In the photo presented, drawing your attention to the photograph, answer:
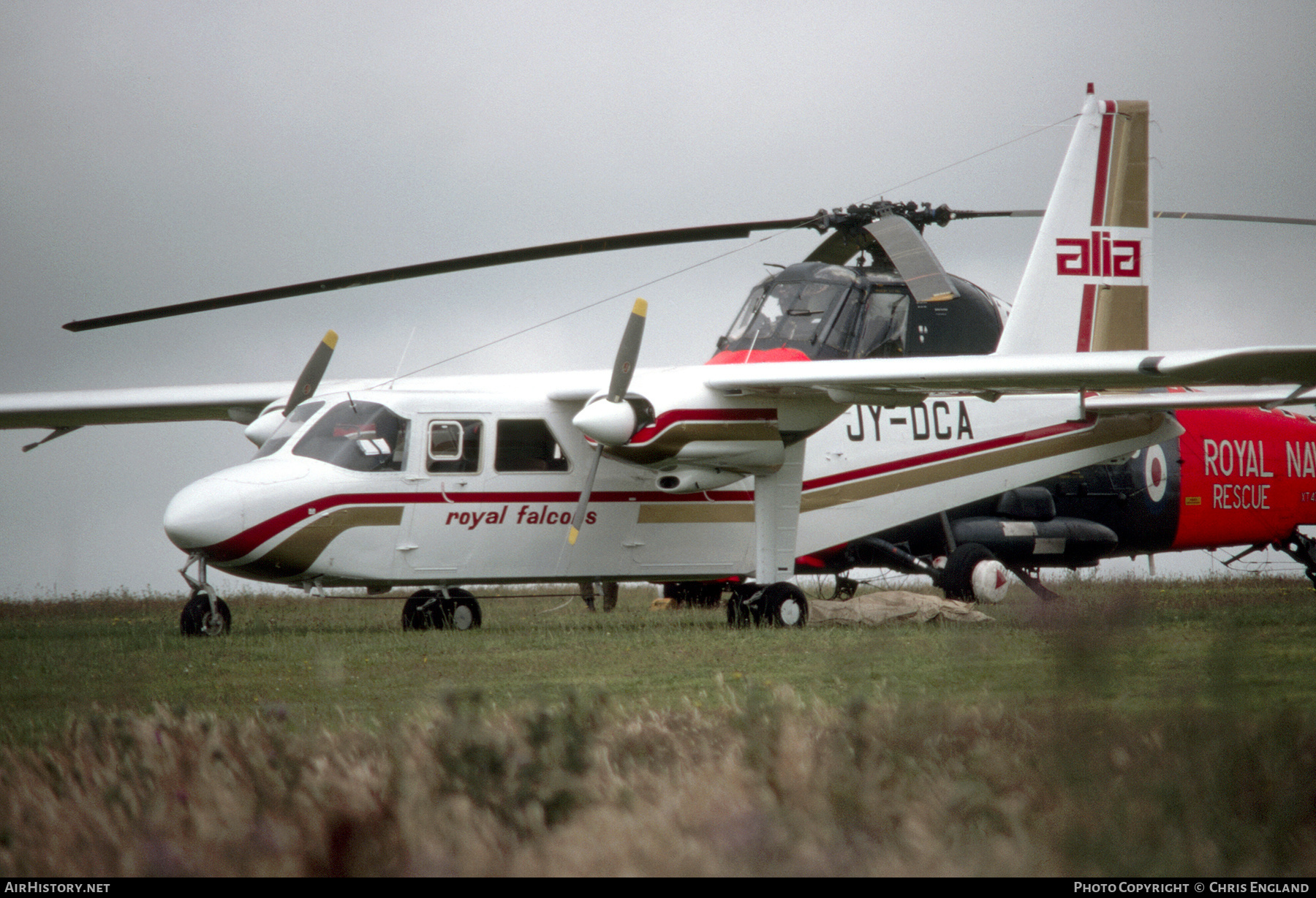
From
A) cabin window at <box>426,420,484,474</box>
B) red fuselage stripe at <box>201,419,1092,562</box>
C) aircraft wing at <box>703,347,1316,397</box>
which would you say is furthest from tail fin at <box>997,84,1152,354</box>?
cabin window at <box>426,420,484,474</box>

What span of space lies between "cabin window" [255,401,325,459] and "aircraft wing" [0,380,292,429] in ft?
7.76

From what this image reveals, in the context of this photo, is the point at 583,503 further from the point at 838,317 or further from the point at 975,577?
the point at 975,577

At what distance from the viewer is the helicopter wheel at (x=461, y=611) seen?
12.9m

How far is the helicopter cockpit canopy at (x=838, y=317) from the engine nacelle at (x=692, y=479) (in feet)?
5.94

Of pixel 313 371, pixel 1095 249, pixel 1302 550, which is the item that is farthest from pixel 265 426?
pixel 1302 550

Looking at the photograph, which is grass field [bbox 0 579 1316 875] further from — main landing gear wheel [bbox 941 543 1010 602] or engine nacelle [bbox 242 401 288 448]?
main landing gear wheel [bbox 941 543 1010 602]

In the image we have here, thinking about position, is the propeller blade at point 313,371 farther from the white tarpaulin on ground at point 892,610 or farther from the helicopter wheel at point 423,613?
the white tarpaulin on ground at point 892,610

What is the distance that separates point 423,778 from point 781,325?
10.8 metres

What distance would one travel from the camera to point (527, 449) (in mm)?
12828

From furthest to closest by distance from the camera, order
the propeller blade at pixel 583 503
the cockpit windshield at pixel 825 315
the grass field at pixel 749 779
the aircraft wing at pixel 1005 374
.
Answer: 1. the cockpit windshield at pixel 825 315
2. the propeller blade at pixel 583 503
3. the aircraft wing at pixel 1005 374
4. the grass field at pixel 749 779

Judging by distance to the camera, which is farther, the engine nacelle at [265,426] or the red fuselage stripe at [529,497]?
the engine nacelle at [265,426]

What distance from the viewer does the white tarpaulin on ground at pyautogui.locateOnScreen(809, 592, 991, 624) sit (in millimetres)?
11773

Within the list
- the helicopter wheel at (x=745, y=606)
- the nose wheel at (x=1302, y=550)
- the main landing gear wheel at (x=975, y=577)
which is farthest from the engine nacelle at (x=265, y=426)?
the nose wheel at (x=1302, y=550)

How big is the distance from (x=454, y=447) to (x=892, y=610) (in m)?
4.70
